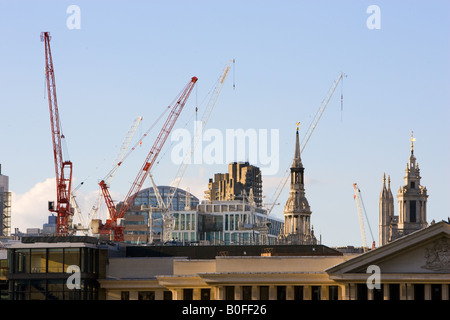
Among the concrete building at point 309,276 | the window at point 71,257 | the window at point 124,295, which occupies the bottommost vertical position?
the window at point 124,295

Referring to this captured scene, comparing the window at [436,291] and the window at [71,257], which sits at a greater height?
the window at [71,257]

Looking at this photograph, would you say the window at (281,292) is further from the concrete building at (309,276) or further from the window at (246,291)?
the window at (246,291)

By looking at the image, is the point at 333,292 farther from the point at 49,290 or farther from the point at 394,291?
the point at 49,290

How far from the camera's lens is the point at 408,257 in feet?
368

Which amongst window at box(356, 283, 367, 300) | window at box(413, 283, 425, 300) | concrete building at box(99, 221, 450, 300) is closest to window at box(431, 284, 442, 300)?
concrete building at box(99, 221, 450, 300)

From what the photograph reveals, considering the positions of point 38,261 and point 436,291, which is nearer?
point 436,291

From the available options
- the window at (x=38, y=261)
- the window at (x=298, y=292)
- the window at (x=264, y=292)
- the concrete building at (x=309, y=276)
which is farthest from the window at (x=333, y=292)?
the window at (x=38, y=261)

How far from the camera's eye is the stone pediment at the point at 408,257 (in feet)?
363

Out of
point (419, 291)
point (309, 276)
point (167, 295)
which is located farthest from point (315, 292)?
point (167, 295)

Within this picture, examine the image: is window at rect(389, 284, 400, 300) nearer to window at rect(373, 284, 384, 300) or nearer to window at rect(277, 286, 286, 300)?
window at rect(373, 284, 384, 300)

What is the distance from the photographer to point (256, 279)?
11506 cm

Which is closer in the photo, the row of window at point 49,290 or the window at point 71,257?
the row of window at point 49,290
